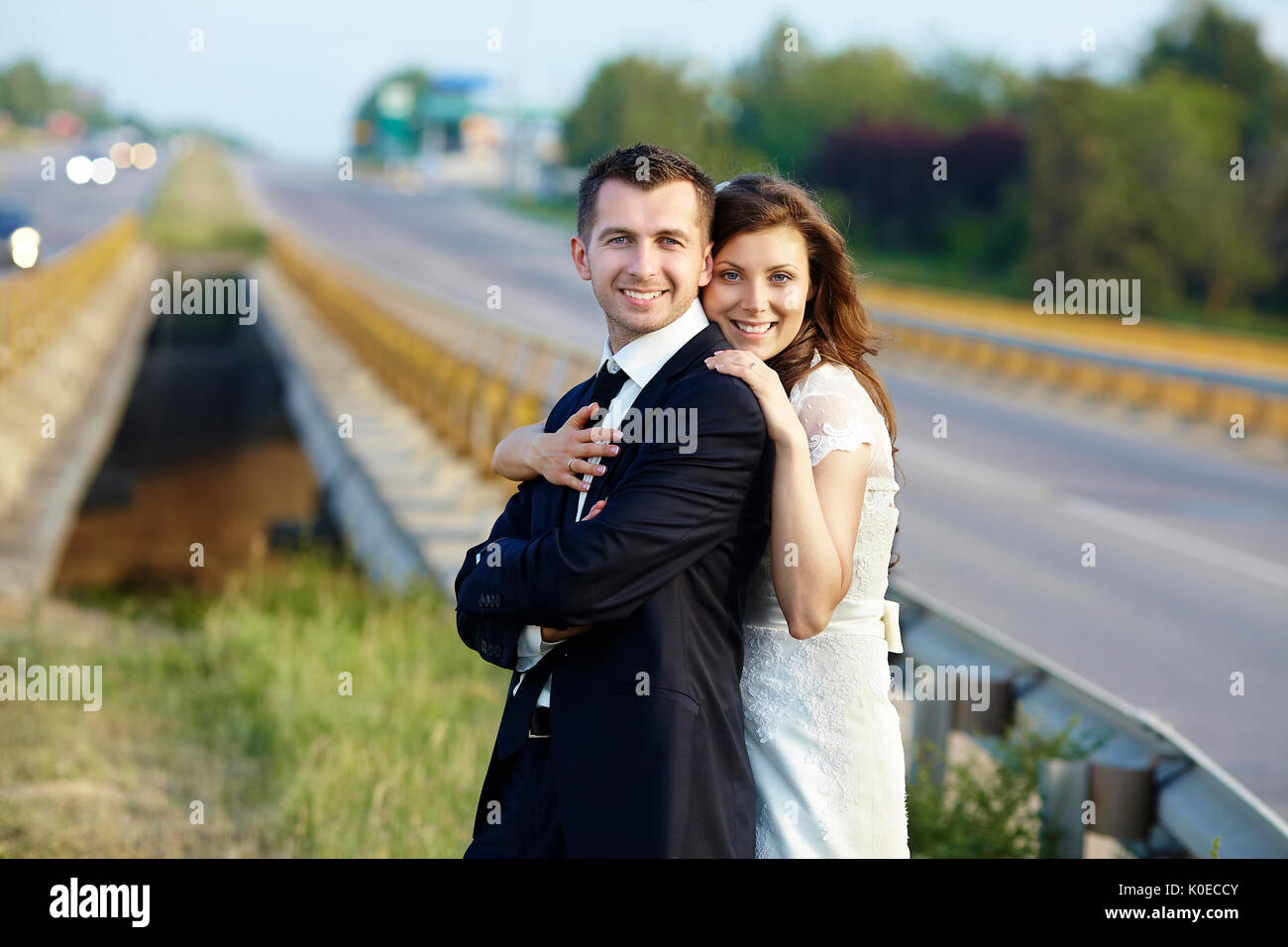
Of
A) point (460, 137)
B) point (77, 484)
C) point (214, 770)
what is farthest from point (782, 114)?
point (460, 137)

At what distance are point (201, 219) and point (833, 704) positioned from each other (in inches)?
2396

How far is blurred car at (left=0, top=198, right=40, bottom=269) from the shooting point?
31609mm

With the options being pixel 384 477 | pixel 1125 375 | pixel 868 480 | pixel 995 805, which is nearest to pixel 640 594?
pixel 868 480

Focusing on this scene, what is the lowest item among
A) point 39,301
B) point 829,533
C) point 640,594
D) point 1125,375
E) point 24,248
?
point 640,594

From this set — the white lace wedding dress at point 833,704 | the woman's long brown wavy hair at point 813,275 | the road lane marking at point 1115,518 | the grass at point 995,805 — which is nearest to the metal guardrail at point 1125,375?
the road lane marking at point 1115,518

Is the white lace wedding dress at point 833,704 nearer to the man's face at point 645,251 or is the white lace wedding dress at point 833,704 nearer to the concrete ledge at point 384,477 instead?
the man's face at point 645,251

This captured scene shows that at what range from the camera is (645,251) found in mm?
2580

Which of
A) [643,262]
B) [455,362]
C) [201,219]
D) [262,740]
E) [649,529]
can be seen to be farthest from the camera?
[201,219]

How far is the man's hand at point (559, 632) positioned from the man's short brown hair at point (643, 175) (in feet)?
2.32

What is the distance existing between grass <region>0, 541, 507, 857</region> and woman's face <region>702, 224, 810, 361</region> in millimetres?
2570

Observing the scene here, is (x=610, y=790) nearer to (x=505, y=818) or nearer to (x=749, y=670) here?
(x=505, y=818)

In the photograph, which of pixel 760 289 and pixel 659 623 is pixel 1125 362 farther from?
pixel 659 623

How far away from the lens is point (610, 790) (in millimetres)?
2451
